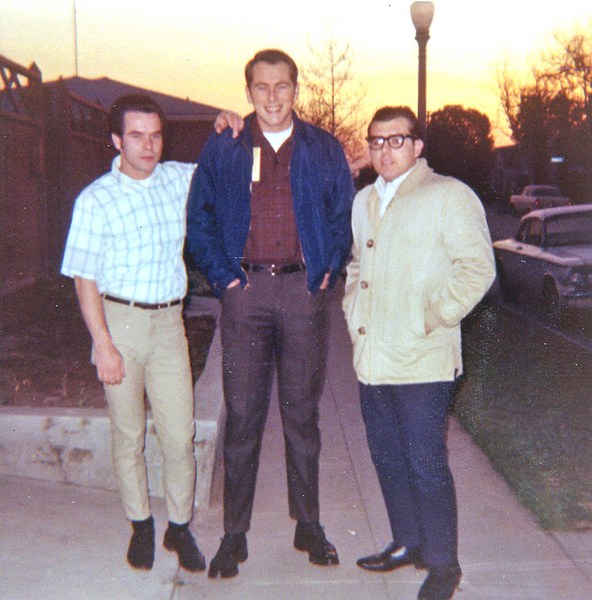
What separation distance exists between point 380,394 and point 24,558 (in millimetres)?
1853

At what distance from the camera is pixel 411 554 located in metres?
3.54

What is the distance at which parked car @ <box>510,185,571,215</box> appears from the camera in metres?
38.6

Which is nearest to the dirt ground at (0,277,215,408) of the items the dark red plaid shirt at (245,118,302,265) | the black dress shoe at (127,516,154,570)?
the black dress shoe at (127,516,154,570)

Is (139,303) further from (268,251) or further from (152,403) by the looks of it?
(268,251)

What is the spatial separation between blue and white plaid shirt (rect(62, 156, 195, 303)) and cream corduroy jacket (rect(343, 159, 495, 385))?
890 millimetres

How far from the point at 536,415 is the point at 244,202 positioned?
371cm

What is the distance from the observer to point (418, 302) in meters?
3.15

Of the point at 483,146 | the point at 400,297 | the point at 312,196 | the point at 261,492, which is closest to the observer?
the point at 400,297

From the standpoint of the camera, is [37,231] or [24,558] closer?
[24,558]

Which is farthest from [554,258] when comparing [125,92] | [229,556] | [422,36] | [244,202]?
[125,92]

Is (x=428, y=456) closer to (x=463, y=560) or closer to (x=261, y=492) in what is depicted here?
(x=463, y=560)

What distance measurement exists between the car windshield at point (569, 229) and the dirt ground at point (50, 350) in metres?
5.03

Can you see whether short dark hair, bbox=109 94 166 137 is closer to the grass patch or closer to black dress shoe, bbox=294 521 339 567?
black dress shoe, bbox=294 521 339 567

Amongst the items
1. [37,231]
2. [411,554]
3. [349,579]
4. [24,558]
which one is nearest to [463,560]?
[411,554]
